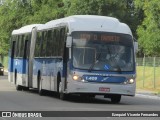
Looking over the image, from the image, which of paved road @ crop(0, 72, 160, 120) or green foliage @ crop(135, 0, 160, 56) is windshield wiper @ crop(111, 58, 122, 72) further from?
green foliage @ crop(135, 0, 160, 56)

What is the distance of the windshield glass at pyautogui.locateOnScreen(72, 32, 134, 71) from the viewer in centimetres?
2517

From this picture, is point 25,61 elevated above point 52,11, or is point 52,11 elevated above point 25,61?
point 25,61

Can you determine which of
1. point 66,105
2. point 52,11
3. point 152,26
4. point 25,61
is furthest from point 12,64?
point 52,11

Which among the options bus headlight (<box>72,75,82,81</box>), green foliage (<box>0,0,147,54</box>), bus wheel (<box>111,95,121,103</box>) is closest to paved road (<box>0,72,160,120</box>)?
bus wheel (<box>111,95,121,103</box>)

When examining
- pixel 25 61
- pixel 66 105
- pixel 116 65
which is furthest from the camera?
pixel 25 61

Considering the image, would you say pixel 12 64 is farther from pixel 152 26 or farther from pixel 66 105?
pixel 66 105

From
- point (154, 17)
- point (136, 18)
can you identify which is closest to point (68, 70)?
point (154, 17)

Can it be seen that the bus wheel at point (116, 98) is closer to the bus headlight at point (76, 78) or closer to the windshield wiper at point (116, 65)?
the windshield wiper at point (116, 65)

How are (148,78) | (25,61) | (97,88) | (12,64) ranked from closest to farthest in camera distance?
(97,88), (25,61), (12,64), (148,78)

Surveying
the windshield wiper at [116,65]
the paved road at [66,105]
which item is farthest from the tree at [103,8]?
the windshield wiper at [116,65]

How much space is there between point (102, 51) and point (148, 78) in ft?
74.5

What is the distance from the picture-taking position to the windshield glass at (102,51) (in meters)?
25.2

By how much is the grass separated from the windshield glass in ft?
59.5

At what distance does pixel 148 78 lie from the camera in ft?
156
